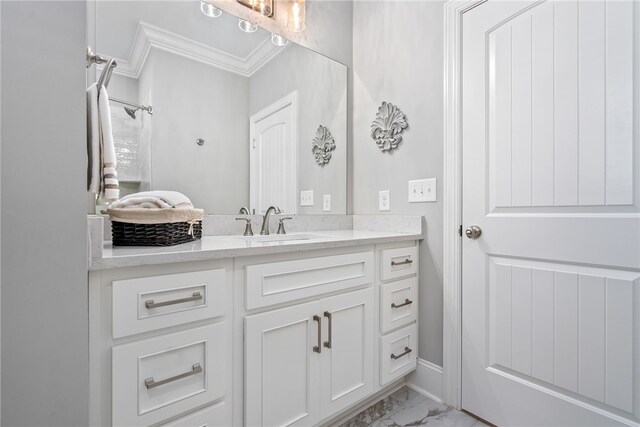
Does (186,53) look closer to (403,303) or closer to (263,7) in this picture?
(263,7)

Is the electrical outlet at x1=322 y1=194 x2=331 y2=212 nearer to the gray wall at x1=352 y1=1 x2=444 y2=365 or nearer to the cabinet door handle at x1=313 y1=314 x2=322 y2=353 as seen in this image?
the gray wall at x1=352 y1=1 x2=444 y2=365

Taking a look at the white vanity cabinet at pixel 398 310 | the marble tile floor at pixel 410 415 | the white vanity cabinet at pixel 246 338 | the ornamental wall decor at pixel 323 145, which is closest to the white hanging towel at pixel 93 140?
the white vanity cabinet at pixel 246 338

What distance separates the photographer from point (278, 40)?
1.77m

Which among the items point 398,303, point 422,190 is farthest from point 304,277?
point 422,190

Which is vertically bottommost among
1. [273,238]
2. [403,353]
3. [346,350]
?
[403,353]

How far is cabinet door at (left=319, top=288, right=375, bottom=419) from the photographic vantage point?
4.07 feet

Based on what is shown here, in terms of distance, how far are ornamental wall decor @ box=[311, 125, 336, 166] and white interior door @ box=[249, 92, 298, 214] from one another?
0.53 feet

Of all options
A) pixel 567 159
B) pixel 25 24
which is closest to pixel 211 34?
pixel 25 24

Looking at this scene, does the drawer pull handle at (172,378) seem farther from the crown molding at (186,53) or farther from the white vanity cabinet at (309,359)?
the crown molding at (186,53)

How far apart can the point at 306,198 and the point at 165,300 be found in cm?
114

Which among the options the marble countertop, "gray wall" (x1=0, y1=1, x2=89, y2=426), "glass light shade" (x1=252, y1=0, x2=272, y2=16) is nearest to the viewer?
"gray wall" (x1=0, y1=1, x2=89, y2=426)

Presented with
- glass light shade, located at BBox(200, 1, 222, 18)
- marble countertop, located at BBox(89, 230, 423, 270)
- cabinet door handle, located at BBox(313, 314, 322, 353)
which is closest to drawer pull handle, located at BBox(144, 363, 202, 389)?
marble countertop, located at BBox(89, 230, 423, 270)

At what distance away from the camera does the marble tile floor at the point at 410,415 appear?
4.63ft

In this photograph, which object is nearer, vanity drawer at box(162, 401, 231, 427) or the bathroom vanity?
the bathroom vanity
